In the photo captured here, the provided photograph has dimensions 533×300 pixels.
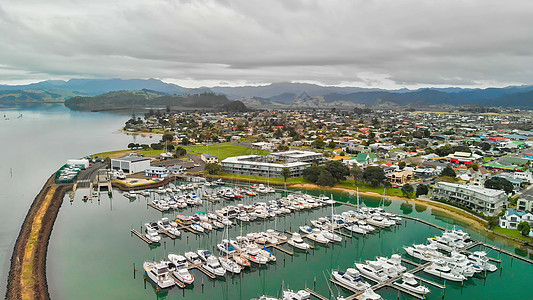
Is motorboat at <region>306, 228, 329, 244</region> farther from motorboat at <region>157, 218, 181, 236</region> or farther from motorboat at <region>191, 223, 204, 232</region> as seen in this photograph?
motorboat at <region>157, 218, 181, 236</region>

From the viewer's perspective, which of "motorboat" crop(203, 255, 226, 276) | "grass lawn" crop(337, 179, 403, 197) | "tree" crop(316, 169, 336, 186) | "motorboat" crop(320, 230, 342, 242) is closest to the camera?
"motorboat" crop(203, 255, 226, 276)

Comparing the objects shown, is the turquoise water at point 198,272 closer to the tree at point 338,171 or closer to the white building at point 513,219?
the white building at point 513,219

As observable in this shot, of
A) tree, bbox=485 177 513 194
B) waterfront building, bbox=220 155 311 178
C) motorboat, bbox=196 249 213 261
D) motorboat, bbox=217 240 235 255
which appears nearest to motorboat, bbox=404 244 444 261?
motorboat, bbox=217 240 235 255

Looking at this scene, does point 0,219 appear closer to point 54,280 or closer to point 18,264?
point 18,264

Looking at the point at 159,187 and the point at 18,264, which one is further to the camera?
the point at 159,187

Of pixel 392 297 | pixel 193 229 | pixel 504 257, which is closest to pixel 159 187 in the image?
pixel 193 229

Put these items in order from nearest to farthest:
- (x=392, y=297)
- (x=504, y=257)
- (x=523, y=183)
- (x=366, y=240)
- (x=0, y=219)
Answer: (x=392, y=297)
(x=504, y=257)
(x=366, y=240)
(x=0, y=219)
(x=523, y=183)
